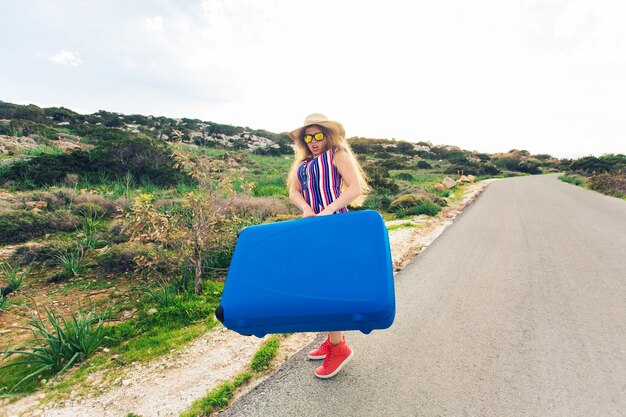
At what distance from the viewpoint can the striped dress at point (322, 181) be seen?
235 cm

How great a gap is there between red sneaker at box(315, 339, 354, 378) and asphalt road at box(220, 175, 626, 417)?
5cm

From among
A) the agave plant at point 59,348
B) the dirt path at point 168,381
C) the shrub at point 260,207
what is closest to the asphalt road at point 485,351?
the dirt path at point 168,381

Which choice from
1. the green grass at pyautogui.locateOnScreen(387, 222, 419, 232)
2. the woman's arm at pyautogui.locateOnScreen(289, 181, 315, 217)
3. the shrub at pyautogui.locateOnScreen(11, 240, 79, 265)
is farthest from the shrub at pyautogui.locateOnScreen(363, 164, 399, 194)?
the woman's arm at pyautogui.locateOnScreen(289, 181, 315, 217)

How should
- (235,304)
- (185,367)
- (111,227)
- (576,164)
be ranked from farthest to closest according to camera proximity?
(576,164) → (111,227) → (185,367) → (235,304)

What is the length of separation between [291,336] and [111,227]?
15.6ft

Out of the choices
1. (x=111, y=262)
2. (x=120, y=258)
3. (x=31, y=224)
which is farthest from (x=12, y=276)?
(x=31, y=224)

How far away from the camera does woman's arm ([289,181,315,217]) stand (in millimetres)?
2412

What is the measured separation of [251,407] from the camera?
2.16m

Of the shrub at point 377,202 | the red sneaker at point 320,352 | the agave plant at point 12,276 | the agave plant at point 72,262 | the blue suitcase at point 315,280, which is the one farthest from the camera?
the shrub at point 377,202

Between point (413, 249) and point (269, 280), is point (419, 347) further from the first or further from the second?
point (413, 249)

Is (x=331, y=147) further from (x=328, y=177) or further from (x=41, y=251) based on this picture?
(x=41, y=251)

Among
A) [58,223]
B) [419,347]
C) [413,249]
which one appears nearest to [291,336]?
[419,347]

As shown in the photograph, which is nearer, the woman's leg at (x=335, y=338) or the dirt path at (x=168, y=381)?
the dirt path at (x=168, y=381)

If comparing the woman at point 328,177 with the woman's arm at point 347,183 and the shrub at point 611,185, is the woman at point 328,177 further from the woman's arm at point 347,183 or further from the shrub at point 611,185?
the shrub at point 611,185
